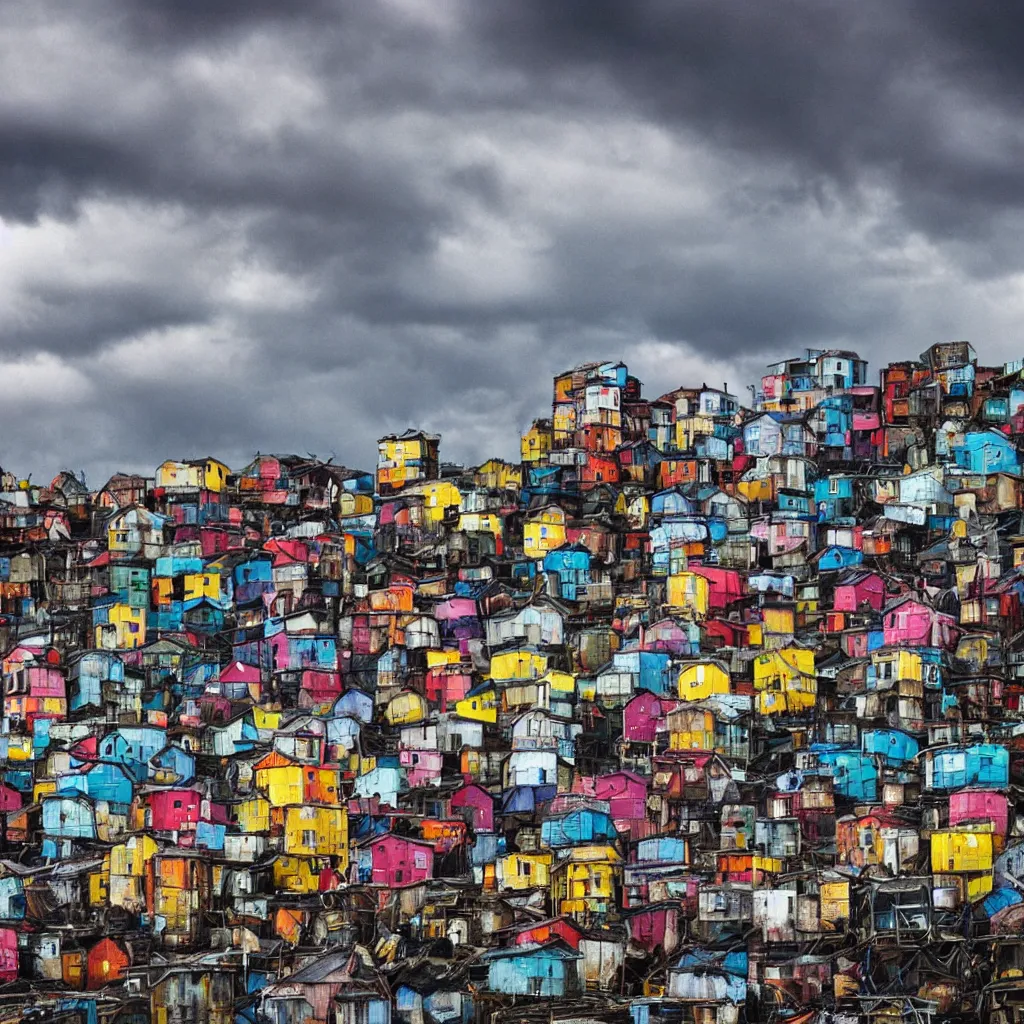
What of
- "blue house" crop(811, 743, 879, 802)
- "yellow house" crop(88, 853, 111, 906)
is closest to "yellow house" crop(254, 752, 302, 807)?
"yellow house" crop(88, 853, 111, 906)

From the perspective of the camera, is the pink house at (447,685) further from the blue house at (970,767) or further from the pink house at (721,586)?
the blue house at (970,767)

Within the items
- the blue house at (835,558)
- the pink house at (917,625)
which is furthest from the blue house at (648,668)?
the blue house at (835,558)

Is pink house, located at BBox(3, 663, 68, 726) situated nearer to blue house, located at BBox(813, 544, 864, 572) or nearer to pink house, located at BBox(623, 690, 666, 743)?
pink house, located at BBox(623, 690, 666, 743)

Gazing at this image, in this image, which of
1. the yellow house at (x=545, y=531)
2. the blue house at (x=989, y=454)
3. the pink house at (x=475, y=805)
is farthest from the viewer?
the blue house at (x=989, y=454)

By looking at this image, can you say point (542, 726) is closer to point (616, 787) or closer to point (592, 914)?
point (616, 787)

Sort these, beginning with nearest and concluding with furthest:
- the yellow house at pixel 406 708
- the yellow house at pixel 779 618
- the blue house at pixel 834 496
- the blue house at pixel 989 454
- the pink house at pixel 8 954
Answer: the pink house at pixel 8 954 < the yellow house at pixel 406 708 < the yellow house at pixel 779 618 < the blue house at pixel 834 496 < the blue house at pixel 989 454

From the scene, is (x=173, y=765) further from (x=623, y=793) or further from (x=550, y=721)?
(x=623, y=793)
